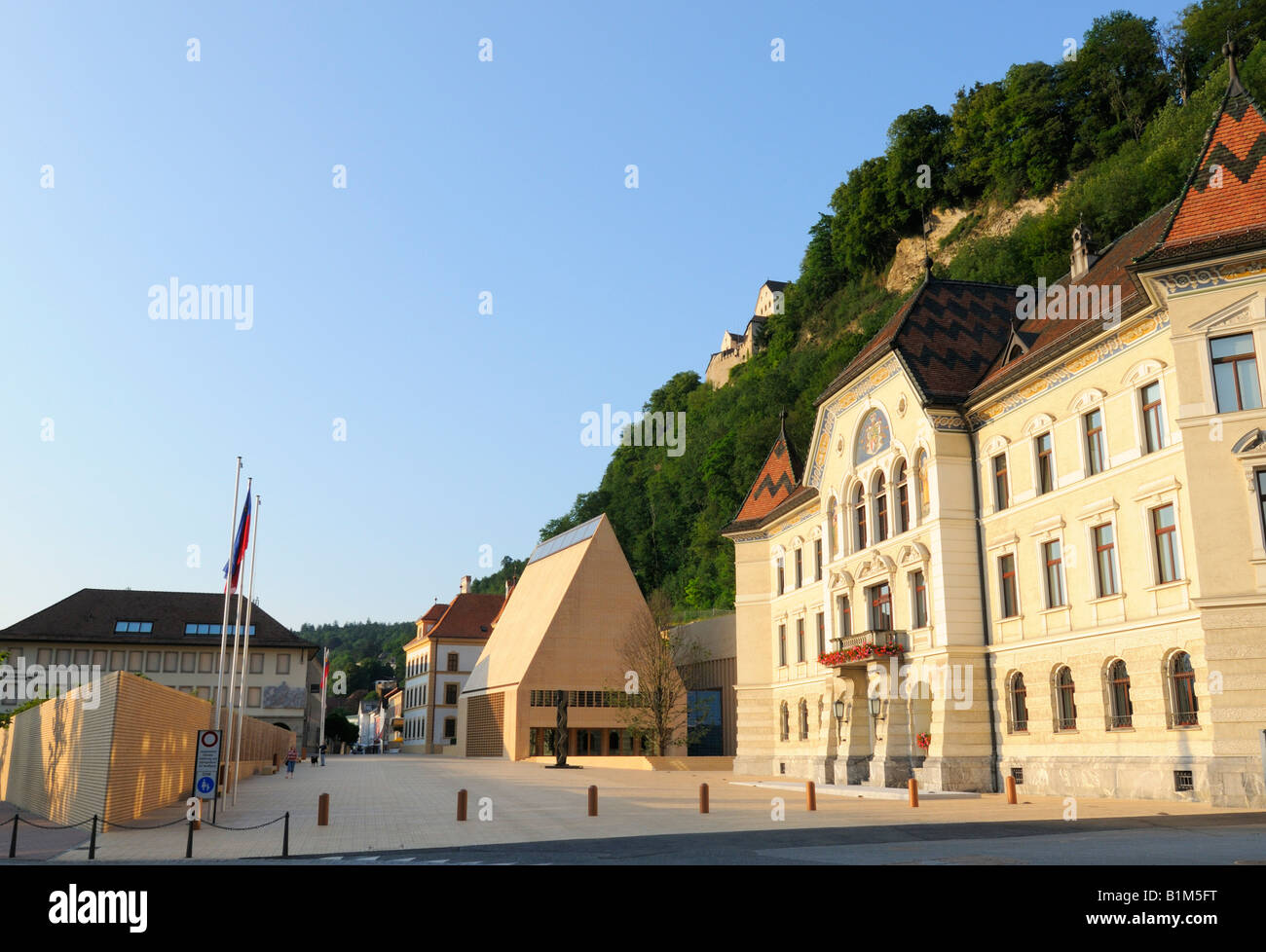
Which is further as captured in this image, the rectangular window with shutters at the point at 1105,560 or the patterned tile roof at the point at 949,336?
the patterned tile roof at the point at 949,336

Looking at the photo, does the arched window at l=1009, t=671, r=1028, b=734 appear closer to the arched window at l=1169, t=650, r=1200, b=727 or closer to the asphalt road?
the arched window at l=1169, t=650, r=1200, b=727

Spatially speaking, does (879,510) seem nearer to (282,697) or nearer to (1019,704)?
(1019,704)

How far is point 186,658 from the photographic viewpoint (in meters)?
A: 73.1

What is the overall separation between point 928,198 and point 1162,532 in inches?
2648

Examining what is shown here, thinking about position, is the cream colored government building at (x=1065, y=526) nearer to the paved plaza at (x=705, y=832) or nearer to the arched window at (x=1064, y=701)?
the arched window at (x=1064, y=701)

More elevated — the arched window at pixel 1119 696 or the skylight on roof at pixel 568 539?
the skylight on roof at pixel 568 539

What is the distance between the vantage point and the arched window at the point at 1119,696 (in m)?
25.6

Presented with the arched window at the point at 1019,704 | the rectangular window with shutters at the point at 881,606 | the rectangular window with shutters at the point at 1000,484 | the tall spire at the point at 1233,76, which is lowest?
the arched window at the point at 1019,704

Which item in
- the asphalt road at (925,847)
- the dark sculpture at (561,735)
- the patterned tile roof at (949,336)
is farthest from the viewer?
the dark sculpture at (561,735)

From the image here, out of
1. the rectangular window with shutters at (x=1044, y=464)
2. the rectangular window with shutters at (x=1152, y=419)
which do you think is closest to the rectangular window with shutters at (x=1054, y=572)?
the rectangular window with shutters at (x=1044, y=464)

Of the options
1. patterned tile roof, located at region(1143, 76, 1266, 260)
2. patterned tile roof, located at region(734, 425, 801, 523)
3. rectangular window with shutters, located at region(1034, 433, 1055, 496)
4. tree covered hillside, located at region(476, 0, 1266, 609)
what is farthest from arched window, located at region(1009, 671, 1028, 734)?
tree covered hillside, located at region(476, 0, 1266, 609)

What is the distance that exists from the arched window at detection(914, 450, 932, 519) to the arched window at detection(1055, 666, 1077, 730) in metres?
6.91

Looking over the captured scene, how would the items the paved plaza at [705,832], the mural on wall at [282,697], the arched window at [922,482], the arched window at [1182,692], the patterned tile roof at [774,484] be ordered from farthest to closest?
the mural on wall at [282,697]
the patterned tile roof at [774,484]
the arched window at [922,482]
the arched window at [1182,692]
the paved plaza at [705,832]

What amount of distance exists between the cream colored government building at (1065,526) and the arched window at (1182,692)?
50 mm
